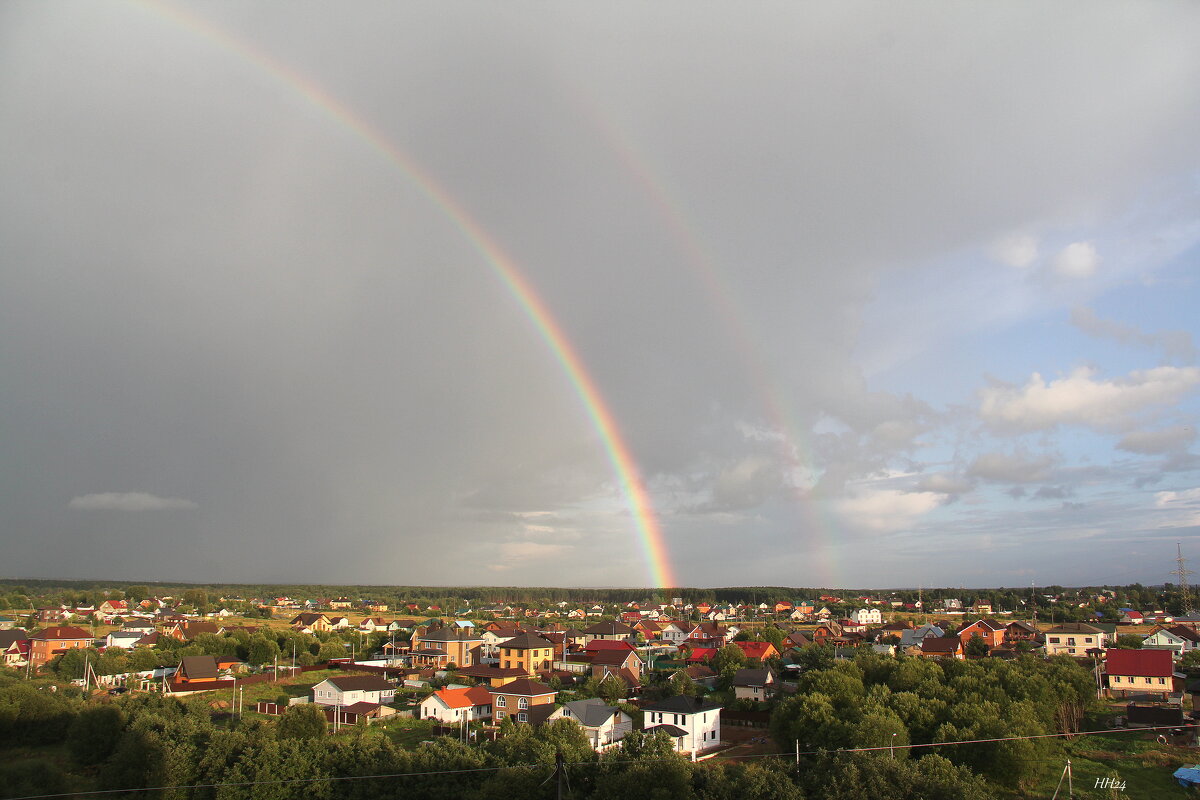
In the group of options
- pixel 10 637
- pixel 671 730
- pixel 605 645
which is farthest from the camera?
pixel 10 637

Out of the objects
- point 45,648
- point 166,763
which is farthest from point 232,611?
point 166,763

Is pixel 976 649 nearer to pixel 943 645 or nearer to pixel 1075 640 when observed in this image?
pixel 943 645

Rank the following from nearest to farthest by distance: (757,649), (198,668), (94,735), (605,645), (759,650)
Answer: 1. (94,735)
2. (198,668)
3. (759,650)
4. (757,649)
5. (605,645)

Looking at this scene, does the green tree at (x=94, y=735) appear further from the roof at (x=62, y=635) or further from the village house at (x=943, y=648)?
the village house at (x=943, y=648)

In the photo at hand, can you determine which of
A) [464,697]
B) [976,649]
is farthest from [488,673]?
[976,649]

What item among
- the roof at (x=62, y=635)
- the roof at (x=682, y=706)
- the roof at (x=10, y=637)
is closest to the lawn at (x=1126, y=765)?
the roof at (x=682, y=706)

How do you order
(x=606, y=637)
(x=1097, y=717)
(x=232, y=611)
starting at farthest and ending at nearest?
1. (x=232, y=611)
2. (x=606, y=637)
3. (x=1097, y=717)

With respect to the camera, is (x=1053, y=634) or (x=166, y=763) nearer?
(x=166, y=763)

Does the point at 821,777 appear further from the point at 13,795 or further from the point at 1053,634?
the point at 1053,634
